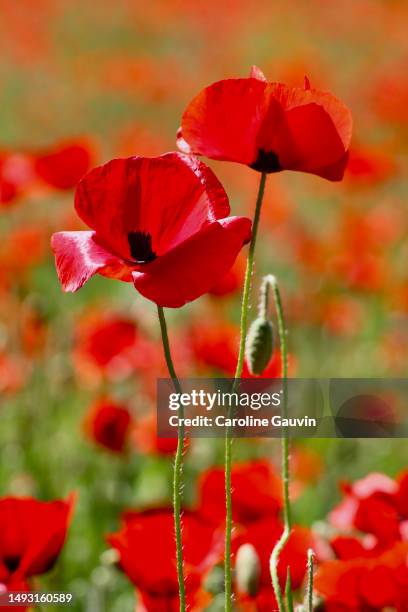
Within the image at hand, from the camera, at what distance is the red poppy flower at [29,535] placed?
2.74 feet

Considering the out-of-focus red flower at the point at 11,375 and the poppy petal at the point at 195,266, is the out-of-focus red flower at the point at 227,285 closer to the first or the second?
the out-of-focus red flower at the point at 11,375

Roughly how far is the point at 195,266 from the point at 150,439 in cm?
111

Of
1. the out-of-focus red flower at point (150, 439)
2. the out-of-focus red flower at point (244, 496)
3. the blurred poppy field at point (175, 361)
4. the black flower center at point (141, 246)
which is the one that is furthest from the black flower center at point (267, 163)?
the out-of-focus red flower at point (150, 439)

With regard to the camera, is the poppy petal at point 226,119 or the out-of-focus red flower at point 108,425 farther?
the out-of-focus red flower at point 108,425

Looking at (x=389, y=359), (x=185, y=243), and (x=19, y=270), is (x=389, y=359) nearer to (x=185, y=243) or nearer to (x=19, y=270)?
(x=19, y=270)

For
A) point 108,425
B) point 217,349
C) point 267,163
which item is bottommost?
point 267,163

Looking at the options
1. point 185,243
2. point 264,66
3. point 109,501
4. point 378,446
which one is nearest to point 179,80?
point 264,66

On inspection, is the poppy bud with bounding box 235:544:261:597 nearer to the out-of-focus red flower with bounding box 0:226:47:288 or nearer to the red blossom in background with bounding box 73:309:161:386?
the red blossom in background with bounding box 73:309:161:386

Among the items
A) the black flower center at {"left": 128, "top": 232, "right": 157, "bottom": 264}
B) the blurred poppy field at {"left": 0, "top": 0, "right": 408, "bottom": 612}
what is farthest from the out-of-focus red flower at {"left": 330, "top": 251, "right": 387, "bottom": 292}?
the black flower center at {"left": 128, "top": 232, "right": 157, "bottom": 264}

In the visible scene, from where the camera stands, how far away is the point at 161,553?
0.86 metres

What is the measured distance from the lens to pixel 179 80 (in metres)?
5.89

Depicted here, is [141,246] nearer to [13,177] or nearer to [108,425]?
[108,425]

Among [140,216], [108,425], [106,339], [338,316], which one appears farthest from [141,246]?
[338,316]

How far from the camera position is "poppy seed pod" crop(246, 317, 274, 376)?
802 mm
